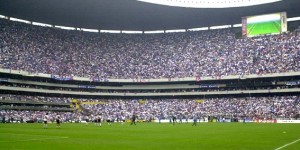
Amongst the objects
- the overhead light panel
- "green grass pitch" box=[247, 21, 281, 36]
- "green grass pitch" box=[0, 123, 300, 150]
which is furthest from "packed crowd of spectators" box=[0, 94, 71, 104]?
"green grass pitch" box=[0, 123, 300, 150]

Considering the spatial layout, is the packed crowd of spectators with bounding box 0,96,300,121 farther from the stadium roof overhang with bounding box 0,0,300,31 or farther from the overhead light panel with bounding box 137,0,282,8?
the overhead light panel with bounding box 137,0,282,8

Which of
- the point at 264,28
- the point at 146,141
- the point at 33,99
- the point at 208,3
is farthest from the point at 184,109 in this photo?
the point at 146,141

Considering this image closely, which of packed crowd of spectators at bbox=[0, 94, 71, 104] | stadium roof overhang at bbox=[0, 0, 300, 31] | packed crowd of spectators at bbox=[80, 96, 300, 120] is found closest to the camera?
packed crowd of spectators at bbox=[0, 94, 71, 104]

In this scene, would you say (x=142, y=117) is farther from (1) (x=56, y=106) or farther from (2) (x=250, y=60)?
(2) (x=250, y=60)

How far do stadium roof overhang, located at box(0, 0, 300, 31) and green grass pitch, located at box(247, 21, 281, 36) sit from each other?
3668mm

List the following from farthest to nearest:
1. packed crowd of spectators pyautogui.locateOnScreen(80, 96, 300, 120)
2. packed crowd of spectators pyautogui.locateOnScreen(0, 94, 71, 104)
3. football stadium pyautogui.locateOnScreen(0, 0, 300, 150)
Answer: football stadium pyautogui.locateOnScreen(0, 0, 300, 150), packed crowd of spectators pyautogui.locateOnScreen(80, 96, 300, 120), packed crowd of spectators pyautogui.locateOnScreen(0, 94, 71, 104)

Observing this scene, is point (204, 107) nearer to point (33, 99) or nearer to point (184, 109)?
point (184, 109)

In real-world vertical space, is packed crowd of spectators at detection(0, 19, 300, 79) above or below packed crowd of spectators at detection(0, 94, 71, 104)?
above

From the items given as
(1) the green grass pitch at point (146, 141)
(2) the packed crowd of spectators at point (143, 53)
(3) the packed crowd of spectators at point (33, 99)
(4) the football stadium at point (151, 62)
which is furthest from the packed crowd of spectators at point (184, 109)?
(1) the green grass pitch at point (146, 141)

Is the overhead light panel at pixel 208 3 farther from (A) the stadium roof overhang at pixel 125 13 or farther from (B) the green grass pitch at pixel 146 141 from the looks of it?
(B) the green grass pitch at pixel 146 141

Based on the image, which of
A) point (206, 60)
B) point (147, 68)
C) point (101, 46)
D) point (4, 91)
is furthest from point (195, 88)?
point (4, 91)

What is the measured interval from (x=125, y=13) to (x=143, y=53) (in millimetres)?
15503

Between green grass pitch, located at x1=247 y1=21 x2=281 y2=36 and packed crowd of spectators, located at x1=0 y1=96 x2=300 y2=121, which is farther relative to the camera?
green grass pitch, located at x1=247 y1=21 x2=281 y2=36

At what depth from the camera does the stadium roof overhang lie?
3312 inches
